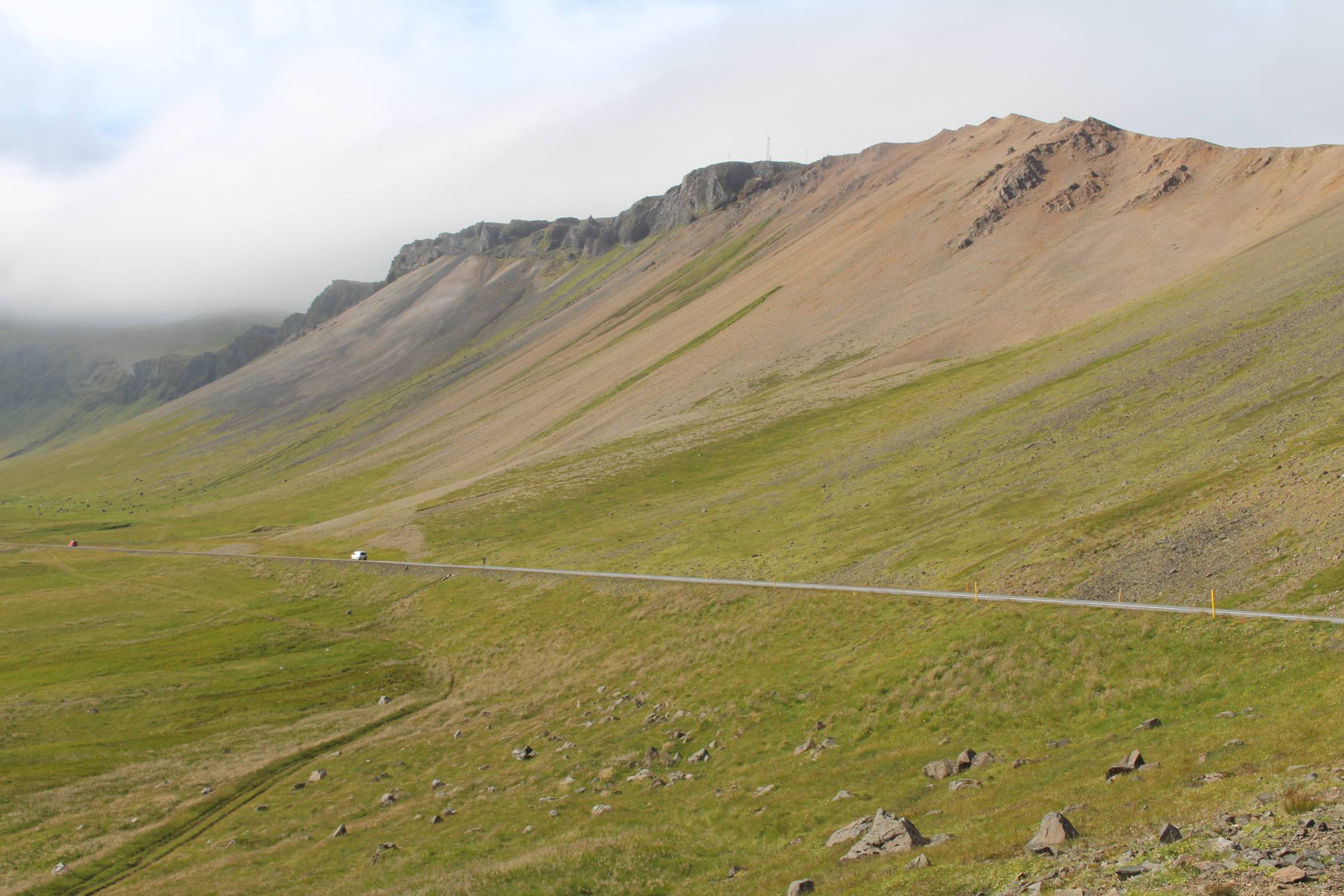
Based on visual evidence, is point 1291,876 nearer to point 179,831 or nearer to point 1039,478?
point 179,831

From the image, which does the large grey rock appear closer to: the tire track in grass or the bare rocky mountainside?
the tire track in grass

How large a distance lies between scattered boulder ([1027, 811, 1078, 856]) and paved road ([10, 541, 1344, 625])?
2131 centimetres

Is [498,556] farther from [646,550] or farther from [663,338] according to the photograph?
[663,338]

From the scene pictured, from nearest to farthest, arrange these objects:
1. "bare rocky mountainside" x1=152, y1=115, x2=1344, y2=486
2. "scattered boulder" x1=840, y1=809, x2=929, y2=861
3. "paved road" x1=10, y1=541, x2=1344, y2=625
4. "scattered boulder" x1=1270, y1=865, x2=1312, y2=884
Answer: "scattered boulder" x1=1270, y1=865, x2=1312, y2=884, "scattered boulder" x1=840, y1=809, x2=929, y2=861, "paved road" x1=10, y1=541, x2=1344, y2=625, "bare rocky mountainside" x1=152, y1=115, x2=1344, y2=486

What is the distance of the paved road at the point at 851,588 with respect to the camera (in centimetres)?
3712

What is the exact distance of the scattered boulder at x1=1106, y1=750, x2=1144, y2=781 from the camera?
2527cm

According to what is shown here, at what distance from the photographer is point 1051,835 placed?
65.7ft

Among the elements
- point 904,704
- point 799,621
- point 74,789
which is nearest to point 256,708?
point 74,789

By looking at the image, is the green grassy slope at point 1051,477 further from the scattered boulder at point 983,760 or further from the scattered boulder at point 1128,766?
the scattered boulder at point 1128,766

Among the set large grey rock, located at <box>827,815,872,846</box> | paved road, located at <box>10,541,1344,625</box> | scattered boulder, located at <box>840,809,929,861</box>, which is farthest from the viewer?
paved road, located at <box>10,541,1344,625</box>

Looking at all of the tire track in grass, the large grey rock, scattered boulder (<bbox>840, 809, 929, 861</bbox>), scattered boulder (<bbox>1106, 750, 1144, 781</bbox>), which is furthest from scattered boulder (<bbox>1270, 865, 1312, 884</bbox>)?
the tire track in grass

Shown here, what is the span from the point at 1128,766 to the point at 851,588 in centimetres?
3173

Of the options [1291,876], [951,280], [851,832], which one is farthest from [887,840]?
[951,280]

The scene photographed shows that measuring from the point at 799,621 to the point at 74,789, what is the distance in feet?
136
